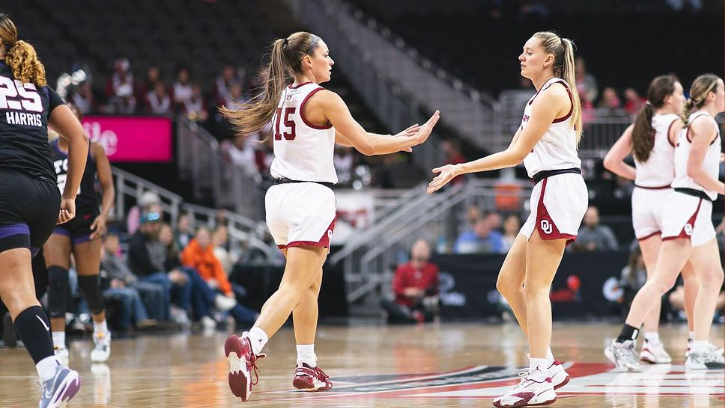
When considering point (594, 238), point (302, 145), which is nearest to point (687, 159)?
point (302, 145)

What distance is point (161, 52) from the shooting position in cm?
2245

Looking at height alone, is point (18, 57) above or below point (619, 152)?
above

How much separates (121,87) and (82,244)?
11.0 metres

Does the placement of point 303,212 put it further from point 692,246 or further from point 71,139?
point 692,246

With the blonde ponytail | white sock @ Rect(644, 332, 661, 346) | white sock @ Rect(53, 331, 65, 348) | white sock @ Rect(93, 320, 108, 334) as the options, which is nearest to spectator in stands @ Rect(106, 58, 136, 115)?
white sock @ Rect(93, 320, 108, 334)

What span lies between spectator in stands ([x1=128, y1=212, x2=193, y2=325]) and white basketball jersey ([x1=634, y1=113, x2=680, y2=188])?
6940 mm

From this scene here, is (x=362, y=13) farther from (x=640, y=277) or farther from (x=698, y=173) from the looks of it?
(x=698, y=173)

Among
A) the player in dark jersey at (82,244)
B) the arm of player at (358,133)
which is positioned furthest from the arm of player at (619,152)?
the player in dark jersey at (82,244)

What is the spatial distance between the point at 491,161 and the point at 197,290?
8853 mm

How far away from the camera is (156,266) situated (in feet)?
44.6

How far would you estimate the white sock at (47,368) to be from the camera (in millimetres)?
5242

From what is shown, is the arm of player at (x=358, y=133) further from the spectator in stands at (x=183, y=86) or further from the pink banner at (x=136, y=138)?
the spectator in stands at (x=183, y=86)

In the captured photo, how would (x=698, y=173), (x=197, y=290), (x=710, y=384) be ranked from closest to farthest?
(x=710, y=384) → (x=698, y=173) → (x=197, y=290)

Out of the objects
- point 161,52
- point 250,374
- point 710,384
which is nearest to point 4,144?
point 250,374
